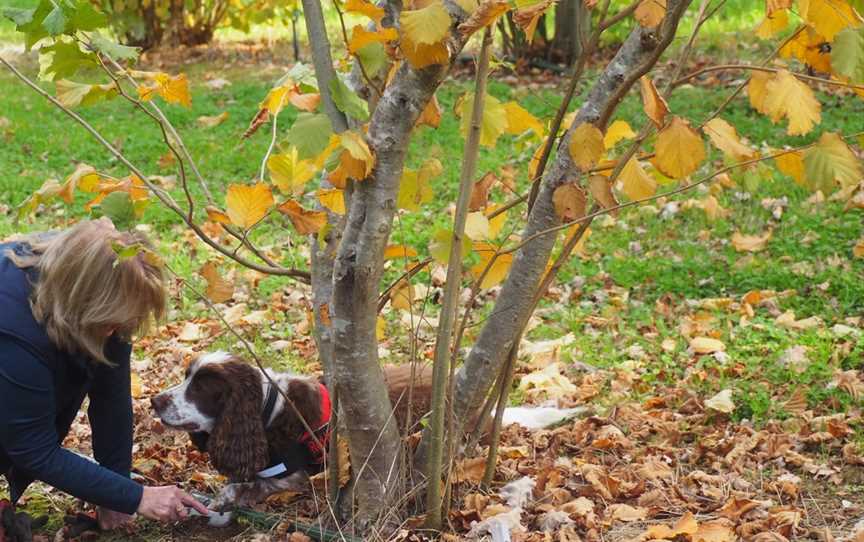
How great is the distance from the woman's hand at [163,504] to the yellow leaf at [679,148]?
2067 mm

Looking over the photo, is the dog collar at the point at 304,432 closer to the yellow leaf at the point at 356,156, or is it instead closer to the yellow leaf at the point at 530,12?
the yellow leaf at the point at 356,156

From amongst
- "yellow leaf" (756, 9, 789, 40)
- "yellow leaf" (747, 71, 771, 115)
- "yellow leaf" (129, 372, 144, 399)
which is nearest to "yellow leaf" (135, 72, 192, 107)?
"yellow leaf" (747, 71, 771, 115)

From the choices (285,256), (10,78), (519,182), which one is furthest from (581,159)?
(10,78)

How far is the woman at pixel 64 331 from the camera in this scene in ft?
10.7

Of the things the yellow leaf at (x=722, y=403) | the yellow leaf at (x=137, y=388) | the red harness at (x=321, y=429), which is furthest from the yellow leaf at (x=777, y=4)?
the yellow leaf at (x=137, y=388)

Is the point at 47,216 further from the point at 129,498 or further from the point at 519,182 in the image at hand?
the point at 129,498

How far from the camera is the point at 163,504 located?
3.47 m

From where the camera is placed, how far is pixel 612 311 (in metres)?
5.86

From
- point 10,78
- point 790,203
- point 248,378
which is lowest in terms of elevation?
point 248,378

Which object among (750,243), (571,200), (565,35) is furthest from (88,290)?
(565,35)

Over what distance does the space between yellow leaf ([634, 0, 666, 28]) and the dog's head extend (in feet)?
6.92

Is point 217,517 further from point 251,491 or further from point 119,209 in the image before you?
point 119,209

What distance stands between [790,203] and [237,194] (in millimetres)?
5339

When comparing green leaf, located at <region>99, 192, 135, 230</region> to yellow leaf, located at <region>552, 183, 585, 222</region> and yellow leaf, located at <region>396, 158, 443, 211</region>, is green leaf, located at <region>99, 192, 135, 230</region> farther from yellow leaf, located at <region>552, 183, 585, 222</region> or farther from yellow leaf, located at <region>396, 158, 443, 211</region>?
yellow leaf, located at <region>552, 183, 585, 222</region>
